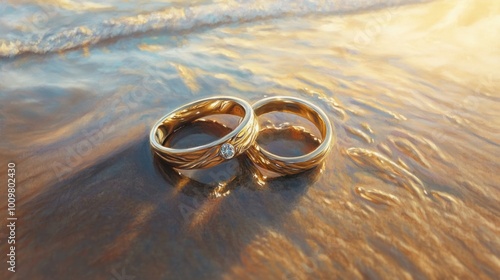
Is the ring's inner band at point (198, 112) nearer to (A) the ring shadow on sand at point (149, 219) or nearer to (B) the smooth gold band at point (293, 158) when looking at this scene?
(B) the smooth gold band at point (293, 158)

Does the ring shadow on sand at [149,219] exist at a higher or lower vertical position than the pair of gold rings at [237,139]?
lower

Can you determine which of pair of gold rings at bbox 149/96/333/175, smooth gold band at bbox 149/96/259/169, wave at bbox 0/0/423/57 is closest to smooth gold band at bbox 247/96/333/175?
pair of gold rings at bbox 149/96/333/175

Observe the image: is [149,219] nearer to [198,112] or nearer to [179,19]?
[198,112]

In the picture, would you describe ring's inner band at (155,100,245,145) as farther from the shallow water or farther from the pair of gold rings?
the shallow water

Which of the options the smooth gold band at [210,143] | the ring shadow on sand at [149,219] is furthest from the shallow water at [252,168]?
the smooth gold band at [210,143]

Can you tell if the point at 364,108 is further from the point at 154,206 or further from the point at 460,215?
the point at 154,206

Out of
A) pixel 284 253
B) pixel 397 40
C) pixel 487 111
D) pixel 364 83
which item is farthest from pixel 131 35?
pixel 487 111
